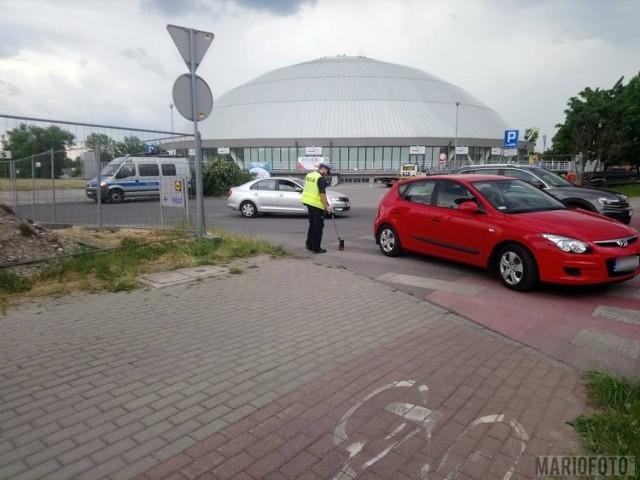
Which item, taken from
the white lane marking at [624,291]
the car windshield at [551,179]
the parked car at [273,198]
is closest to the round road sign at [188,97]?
the white lane marking at [624,291]

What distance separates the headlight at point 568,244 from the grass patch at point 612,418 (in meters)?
2.57

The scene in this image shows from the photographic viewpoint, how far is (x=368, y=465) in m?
2.67

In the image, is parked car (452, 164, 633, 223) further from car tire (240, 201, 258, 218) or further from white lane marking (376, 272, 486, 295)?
car tire (240, 201, 258, 218)

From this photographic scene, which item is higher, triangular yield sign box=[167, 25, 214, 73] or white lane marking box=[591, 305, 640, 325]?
triangular yield sign box=[167, 25, 214, 73]

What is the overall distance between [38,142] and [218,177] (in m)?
19.8

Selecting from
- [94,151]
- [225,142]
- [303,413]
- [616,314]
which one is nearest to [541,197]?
[616,314]

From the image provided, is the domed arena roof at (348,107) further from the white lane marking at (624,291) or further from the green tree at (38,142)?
the white lane marking at (624,291)

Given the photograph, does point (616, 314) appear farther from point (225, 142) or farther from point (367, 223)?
point (225, 142)

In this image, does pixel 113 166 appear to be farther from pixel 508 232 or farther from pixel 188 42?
pixel 508 232

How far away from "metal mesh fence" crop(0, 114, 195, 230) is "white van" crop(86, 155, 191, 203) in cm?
3

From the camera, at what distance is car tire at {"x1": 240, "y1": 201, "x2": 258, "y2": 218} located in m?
16.8

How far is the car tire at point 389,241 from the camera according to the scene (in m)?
8.89

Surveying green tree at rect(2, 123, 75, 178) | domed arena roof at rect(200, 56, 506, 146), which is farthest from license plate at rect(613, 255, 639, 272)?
domed arena roof at rect(200, 56, 506, 146)

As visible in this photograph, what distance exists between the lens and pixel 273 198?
16562 millimetres
